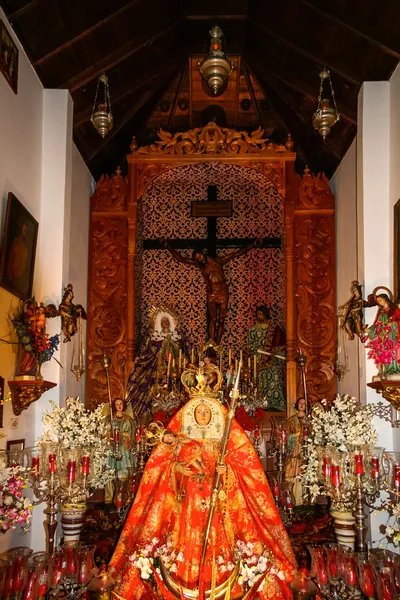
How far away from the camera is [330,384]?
34.6 ft

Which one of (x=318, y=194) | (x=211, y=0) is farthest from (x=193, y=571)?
(x=211, y=0)

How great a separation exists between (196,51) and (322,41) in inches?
94.0

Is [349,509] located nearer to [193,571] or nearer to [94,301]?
[193,571]

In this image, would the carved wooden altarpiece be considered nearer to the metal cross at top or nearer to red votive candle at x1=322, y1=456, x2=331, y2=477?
the metal cross at top

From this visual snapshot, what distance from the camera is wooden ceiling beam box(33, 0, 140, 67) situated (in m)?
8.34

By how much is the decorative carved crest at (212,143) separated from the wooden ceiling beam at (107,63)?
168 centimetres

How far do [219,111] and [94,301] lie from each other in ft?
12.7

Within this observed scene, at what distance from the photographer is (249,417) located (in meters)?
9.91

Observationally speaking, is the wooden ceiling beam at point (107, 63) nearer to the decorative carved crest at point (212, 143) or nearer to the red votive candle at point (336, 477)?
the decorative carved crest at point (212, 143)

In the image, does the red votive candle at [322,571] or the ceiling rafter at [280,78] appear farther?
the ceiling rafter at [280,78]

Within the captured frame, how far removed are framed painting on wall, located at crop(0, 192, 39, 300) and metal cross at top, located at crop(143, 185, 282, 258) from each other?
155 inches

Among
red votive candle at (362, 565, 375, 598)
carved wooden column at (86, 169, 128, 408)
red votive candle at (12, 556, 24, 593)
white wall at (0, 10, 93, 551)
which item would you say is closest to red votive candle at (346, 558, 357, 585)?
red votive candle at (362, 565, 375, 598)

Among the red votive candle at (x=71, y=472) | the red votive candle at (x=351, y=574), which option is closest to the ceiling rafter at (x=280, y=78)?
the red votive candle at (x=71, y=472)

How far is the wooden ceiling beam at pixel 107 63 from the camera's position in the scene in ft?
29.8
